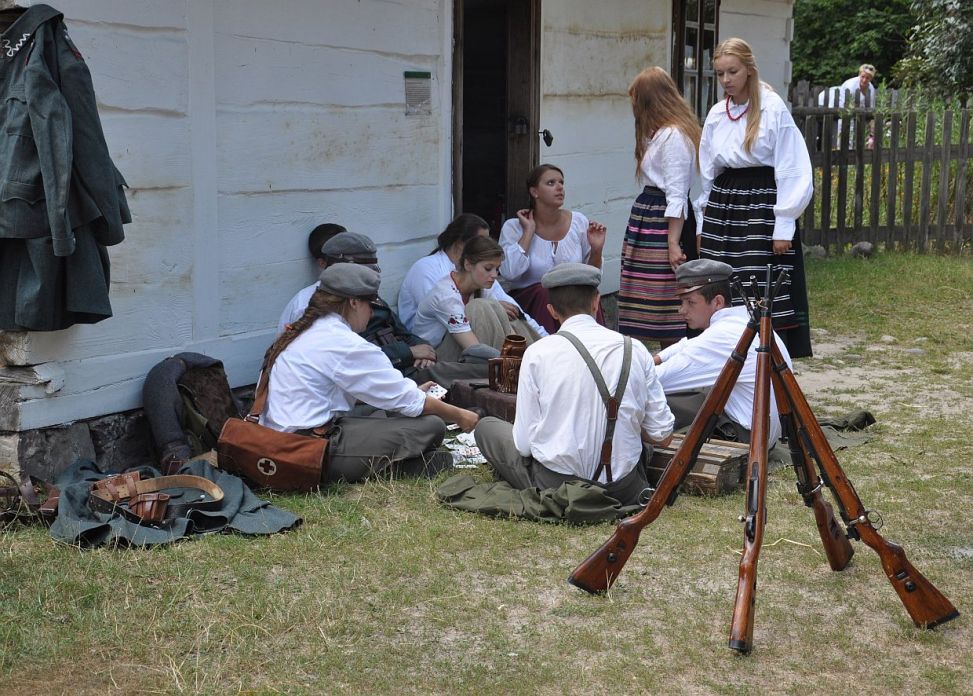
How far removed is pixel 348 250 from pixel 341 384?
3.67ft

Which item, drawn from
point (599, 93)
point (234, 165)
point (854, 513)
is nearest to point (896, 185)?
point (599, 93)

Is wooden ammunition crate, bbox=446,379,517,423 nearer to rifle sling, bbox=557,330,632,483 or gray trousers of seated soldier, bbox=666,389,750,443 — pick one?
gray trousers of seated soldier, bbox=666,389,750,443

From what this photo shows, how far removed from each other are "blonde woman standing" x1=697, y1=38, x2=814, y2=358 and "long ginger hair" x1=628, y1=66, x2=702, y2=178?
1.70 ft

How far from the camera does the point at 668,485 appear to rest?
154 inches

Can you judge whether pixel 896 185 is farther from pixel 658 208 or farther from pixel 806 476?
pixel 806 476

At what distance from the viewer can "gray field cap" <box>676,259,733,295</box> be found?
551 cm

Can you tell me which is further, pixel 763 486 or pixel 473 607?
pixel 473 607

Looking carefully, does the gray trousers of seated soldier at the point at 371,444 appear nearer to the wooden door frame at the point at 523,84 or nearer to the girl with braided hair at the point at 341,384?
the girl with braided hair at the point at 341,384

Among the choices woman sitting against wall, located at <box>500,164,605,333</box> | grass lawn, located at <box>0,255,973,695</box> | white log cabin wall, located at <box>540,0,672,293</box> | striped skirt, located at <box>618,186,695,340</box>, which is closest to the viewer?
grass lawn, located at <box>0,255,973,695</box>

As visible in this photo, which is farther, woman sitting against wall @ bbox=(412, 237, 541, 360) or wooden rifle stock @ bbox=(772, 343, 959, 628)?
woman sitting against wall @ bbox=(412, 237, 541, 360)

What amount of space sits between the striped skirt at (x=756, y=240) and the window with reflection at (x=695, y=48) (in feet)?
12.4

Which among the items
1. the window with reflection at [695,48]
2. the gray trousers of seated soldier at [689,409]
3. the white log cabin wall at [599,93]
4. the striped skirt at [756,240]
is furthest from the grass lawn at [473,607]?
the window with reflection at [695,48]

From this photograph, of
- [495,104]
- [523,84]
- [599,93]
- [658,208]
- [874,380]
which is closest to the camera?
[658,208]

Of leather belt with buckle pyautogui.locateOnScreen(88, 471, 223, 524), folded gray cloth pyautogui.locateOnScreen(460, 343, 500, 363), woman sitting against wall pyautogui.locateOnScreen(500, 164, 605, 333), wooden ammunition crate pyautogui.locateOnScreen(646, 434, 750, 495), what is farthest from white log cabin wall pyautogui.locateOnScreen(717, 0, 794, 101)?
leather belt with buckle pyautogui.locateOnScreen(88, 471, 223, 524)
